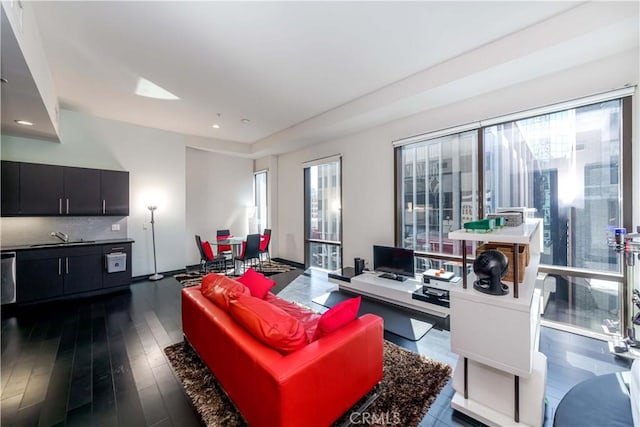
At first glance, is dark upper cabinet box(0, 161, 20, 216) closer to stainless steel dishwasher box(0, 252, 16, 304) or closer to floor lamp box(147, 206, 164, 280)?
stainless steel dishwasher box(0, 252, 16, 304)

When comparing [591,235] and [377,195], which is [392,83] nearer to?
[377,195]

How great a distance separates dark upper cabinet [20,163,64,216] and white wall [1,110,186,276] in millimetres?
398

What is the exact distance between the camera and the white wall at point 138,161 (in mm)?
4184

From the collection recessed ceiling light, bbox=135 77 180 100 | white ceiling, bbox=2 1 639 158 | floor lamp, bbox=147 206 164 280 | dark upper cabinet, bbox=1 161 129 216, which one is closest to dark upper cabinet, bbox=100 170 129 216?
dark upper cabinet, bbox=1 161 129 216

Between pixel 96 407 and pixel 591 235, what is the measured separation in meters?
4.83

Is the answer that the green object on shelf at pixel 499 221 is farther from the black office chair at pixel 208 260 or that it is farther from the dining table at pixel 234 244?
the black office chair at pixel 208 260

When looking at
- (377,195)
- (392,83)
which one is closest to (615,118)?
(392,83)

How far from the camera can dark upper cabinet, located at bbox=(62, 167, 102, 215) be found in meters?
4.03

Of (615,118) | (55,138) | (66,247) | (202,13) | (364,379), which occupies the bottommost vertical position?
(364,379)

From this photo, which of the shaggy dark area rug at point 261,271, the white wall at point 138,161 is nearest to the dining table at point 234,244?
the shaggy dark area rug at point 261,271

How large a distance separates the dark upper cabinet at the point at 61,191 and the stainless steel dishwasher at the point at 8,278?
27.2 inches

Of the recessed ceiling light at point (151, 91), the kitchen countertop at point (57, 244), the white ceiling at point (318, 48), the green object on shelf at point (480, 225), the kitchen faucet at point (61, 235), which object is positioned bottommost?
the kitchen countertop at point (57, 244)

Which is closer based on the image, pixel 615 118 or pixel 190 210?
pixel 615 118

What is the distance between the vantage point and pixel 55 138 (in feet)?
13.2
